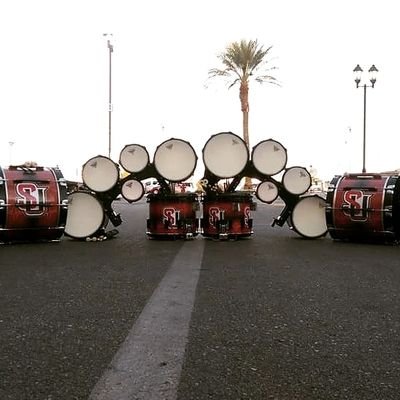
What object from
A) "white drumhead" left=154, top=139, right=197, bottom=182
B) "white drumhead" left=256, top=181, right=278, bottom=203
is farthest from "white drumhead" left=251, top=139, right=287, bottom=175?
"white drumhead" left=154, top=139, right=197, bottom=182

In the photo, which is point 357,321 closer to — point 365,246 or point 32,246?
point 365,246

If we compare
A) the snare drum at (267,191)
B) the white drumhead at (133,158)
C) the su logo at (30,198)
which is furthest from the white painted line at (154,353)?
the snare drum at (267,191)

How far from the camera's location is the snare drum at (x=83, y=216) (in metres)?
10.6

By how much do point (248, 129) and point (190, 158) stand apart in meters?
19.3

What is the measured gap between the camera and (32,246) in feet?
31.2

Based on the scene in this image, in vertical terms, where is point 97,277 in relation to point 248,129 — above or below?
below

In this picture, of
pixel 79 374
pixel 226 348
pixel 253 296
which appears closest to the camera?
pixel 79 374

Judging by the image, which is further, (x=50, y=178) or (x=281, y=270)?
(x=50, y=178)

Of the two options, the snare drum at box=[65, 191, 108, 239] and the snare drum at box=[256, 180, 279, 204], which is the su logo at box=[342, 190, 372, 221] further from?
the snare drum at box=[65, 191, 108, 239]

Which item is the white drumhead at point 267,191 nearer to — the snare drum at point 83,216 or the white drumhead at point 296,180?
the white drumhead at point 296,180

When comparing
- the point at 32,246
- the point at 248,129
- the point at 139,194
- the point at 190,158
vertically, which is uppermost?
the point at 248,129

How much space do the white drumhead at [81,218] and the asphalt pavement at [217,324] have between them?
2.69m

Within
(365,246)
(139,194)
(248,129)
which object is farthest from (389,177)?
(248,129)

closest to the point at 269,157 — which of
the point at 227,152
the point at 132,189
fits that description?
the point at 227,152
